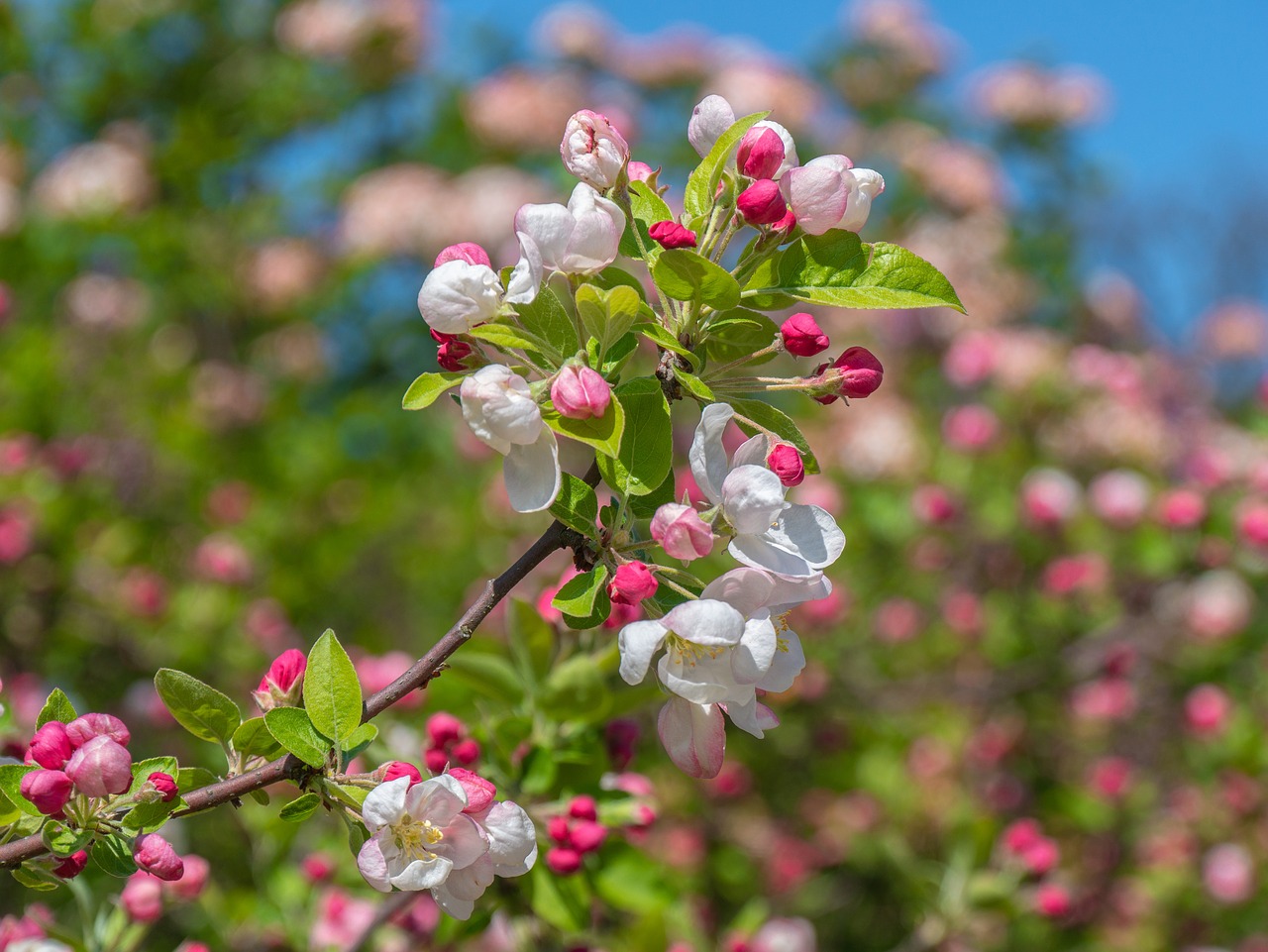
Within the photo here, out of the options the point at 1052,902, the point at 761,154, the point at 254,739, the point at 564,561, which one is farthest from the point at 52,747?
the point at 1052,902

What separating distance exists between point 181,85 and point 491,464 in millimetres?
3072

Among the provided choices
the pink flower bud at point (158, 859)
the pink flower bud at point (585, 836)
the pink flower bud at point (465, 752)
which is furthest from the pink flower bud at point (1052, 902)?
the pink flower bud at point (158, 859)

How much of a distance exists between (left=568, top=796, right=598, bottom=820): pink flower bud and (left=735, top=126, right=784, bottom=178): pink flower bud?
661 millimetres

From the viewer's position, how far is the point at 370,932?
1.14 meters

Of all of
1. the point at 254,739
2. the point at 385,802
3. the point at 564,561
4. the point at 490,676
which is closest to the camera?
the point at 385,802

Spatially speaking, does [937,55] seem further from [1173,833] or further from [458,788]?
[458,788]

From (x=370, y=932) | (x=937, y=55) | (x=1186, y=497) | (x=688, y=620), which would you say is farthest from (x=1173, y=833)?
(x=937, y=55)

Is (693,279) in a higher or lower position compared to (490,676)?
higher

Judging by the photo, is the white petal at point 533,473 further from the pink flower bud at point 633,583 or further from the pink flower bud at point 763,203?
the pink flower bud at point 763,203

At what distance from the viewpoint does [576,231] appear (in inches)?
Result: 31.5

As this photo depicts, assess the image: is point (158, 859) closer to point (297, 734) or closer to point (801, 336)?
point (297, 734)

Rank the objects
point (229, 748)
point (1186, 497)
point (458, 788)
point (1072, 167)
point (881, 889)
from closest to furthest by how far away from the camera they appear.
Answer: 1. point (458, 788)
2. point (229, 748)
3. point (1186, 497)
4. point (881, 889)
5. point (1072, 167)

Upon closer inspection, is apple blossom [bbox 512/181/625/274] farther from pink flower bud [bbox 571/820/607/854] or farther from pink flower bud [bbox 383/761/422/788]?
pink flower bud [bbox 571/820/607/854]

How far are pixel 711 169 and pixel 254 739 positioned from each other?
60 cm
